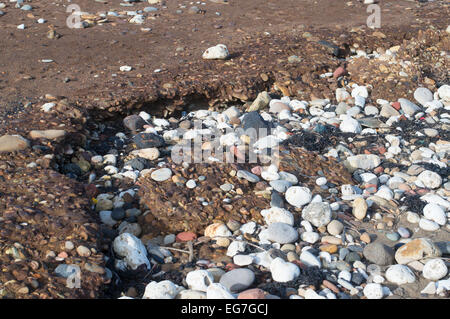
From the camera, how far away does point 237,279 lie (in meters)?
2.18

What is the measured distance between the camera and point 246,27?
200 inches

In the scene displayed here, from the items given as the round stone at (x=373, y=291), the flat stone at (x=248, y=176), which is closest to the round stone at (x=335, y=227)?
the round stone at (x=373, y=291)

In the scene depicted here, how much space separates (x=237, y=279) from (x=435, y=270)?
0.91m

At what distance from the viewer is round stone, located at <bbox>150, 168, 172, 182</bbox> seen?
2.83 m

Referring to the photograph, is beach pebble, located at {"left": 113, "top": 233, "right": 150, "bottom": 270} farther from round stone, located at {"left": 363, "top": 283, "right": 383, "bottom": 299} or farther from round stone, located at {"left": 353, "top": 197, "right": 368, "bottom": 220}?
round stone, located at {"left": 353, "top": 197, "right": 368, "bottom": 220}

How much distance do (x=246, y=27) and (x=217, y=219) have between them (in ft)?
9.88

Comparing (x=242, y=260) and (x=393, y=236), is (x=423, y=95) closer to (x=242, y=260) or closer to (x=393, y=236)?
(x=393, y=236)

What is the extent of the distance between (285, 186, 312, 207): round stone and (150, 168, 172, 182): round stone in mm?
→ 702

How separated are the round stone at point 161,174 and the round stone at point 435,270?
146 cm

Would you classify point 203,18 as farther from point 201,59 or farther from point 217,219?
point 217,219

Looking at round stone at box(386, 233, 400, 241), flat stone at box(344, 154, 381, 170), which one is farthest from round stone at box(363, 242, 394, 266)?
flat stone at box(344, 154, 381, 170)
